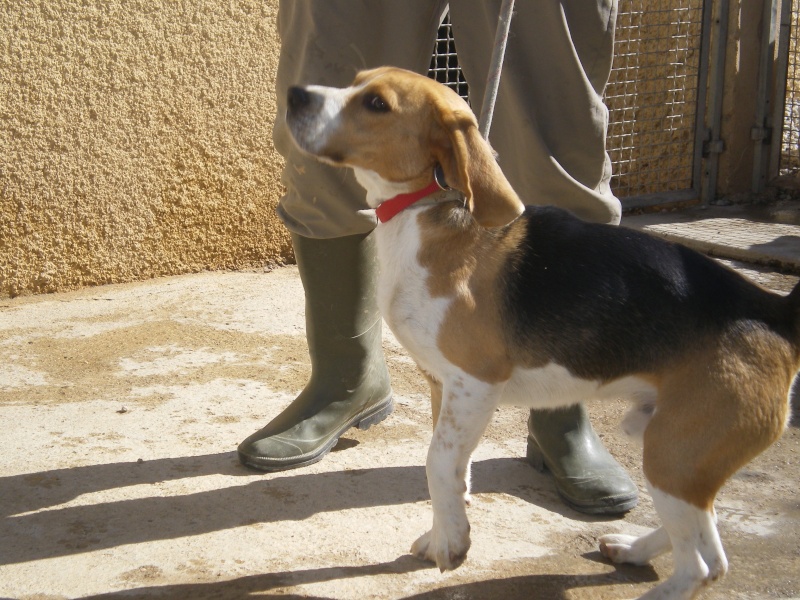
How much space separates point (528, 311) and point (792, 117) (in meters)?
5.27

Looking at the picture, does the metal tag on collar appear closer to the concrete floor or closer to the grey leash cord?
the grey leash cord

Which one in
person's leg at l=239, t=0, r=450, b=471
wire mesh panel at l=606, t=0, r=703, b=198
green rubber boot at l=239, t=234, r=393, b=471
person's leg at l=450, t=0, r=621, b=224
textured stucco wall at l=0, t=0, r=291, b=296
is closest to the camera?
person's leg at l=450, t=0, r=621, b=224

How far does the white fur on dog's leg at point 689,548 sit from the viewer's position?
7.75 ft

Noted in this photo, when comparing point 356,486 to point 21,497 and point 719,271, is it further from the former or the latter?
point 719,271

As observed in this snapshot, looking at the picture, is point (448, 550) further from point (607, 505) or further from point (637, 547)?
point (607, 505)

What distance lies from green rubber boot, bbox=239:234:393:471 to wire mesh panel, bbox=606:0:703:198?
3766 millimetres

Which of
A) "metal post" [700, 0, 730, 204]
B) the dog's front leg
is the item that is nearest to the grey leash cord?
the dog's front leg

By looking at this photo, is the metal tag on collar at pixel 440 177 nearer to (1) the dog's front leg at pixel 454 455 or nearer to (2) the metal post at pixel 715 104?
(1) the dog's front leg at pixel 454 455

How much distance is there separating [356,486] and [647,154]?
14.9 ft

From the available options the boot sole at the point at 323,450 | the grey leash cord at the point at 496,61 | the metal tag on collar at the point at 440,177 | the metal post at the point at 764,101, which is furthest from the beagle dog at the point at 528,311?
the metal post at the point at 764,101

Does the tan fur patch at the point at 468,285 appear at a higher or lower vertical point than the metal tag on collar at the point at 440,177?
lower

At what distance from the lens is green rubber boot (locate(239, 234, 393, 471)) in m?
3.35

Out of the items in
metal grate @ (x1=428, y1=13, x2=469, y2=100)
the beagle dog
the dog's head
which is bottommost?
the beagle dog

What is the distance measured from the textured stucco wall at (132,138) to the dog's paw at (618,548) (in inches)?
126
